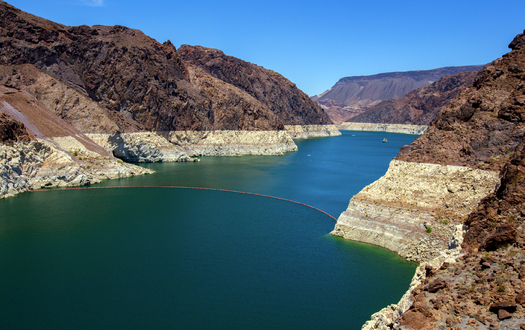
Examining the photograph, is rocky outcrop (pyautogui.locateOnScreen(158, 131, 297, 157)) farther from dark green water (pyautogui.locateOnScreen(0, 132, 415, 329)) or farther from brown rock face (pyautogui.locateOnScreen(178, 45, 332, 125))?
dark green water (pyautogui.locateOnScreen(0, 132, 415, 329))

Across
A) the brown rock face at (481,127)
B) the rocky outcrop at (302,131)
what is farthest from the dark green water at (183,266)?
the rocky outcrop at (302,131)

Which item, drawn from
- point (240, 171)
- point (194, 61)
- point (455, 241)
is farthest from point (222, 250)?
point (194, 61)

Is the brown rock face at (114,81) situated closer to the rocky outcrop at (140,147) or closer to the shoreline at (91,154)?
the rocky outcrop at (140,147)

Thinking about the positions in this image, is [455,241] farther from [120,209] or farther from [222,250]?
[120,209]

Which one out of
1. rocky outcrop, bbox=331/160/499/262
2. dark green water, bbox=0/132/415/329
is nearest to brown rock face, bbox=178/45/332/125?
dark green water, bbox=0/132/415/329

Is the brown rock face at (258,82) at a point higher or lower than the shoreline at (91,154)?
higher

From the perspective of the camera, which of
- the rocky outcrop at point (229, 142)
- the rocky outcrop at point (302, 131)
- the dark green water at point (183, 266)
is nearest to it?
the dark green water at point (183, 266)

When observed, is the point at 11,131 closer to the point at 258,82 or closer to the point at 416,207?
the point at 416,207
